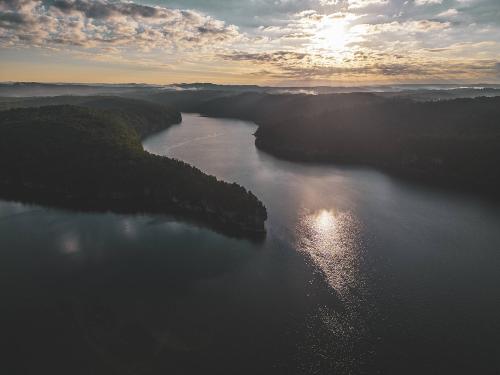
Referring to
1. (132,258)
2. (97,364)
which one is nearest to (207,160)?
(132,258)

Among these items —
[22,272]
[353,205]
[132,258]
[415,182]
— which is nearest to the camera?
[22,272]

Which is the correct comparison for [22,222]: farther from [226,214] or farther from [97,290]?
[226,214]

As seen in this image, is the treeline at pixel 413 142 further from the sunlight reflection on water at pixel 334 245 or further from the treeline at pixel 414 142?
the sunlight reflection on water at pixel 334 245

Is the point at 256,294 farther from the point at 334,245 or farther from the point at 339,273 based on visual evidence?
the point at 334,245

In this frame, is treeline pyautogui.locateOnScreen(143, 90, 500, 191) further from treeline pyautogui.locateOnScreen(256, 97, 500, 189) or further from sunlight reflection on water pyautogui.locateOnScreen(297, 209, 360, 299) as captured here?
sunlight reflection on water pyautogui.locateOnScreen(297, 209, 360, 299)

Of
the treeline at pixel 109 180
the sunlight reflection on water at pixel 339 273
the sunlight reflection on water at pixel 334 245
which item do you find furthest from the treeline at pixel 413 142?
the treeline at pixel 109 180

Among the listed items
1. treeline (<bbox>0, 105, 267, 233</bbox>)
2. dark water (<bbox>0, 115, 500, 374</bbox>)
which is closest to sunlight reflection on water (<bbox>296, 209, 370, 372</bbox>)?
dark water (<bbox>0, 115, 500, 374</bbox>)

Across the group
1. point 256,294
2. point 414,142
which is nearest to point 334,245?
point 256,294
